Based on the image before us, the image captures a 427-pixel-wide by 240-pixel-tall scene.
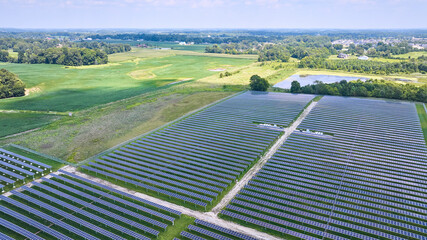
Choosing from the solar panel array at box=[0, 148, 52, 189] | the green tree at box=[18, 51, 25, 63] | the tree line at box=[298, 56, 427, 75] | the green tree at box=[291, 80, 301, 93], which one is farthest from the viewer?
the green tree at box=[18, 51, 25, 63]

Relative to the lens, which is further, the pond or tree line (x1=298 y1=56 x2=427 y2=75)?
tree line (x1=298 y1=56 x2=427 y2=75)

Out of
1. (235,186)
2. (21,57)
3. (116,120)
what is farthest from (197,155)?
(21,57)

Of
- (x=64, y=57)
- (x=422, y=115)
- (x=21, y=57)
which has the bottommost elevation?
(x=422, y=115)

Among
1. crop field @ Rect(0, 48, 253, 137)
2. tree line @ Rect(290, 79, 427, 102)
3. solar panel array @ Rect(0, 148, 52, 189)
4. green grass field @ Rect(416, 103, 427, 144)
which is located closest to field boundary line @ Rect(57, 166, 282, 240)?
solar panel array @ Rect(0, 148, 52, 189)

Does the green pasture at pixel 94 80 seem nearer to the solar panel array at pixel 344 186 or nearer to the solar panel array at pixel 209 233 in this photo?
the solar panel array at pixel 209 233

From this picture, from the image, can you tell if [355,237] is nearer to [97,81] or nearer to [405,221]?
[405,221]

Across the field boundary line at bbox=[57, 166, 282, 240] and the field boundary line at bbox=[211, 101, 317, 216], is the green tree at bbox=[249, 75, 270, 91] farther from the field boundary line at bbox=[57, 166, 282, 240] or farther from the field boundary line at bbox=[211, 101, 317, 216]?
the field boundary line at bbox=[57, 166, 282, 240]

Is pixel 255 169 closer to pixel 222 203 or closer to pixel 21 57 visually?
pixel 222 203
